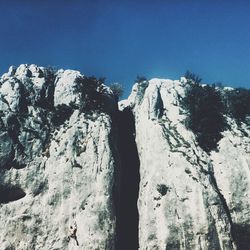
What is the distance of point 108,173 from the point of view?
44.3m

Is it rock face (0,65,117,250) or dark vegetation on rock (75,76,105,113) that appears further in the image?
dark vegetation on rock (75,76,105,113)

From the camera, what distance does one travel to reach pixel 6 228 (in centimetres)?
3997

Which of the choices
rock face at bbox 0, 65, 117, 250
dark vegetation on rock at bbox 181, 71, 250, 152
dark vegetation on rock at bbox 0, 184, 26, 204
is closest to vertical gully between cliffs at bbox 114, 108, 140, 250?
rock face at bbox 0, 65, 117, 250

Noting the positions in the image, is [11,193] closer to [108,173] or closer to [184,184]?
[108,173]

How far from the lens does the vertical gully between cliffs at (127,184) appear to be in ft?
140

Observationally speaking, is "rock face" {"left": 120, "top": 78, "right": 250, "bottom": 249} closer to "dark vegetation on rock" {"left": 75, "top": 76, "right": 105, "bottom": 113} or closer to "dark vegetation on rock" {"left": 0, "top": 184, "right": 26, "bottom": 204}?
"dark vegetation on rock" {"left": 75, "top": 76, "right": 105, "bottom": 113}

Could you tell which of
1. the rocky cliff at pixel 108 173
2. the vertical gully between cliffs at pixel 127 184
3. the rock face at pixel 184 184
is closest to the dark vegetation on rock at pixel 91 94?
the rocky cliff at pixel 108 173

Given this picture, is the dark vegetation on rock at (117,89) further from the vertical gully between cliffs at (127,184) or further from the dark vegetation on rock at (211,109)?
the dark vegetation on rock at (211,109)

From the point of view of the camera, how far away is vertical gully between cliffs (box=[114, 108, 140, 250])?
42.7 meters

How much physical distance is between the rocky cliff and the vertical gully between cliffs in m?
0.16

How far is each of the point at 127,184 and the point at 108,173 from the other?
18.6ft

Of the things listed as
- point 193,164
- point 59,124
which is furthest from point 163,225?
point 59,124

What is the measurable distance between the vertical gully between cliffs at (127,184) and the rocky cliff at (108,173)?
0.54ft

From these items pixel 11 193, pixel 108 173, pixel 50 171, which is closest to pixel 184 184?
pixel 108 173
